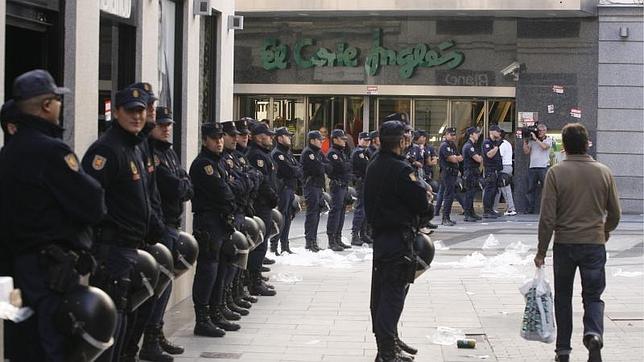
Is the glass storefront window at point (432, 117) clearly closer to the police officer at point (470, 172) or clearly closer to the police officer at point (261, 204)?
the police officer at point (470, 172)

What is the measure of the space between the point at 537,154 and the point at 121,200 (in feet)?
59.6

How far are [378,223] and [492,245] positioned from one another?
9866 millimetres

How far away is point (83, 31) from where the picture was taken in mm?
9125

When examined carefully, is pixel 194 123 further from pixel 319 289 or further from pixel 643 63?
pixel 643 63

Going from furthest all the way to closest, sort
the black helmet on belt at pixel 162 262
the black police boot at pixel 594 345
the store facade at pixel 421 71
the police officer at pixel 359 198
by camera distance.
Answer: the store facade at pixel 421 71 → the police officer at pixel 359 198 → the black police boot at pixel 594 345 → the black helmet on belt at pixel 162 262

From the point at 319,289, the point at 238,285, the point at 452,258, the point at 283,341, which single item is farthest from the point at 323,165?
the point at 283,341

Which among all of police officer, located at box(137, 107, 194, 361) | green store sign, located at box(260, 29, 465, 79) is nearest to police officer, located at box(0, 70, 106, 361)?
police officer, located at box(137, 107, 194, 361)

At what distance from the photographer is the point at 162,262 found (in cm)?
809

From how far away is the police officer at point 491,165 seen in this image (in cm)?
2375

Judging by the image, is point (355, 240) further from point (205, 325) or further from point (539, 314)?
point (539, 314)

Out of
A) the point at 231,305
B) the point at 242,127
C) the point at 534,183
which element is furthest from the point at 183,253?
the point at 534,183

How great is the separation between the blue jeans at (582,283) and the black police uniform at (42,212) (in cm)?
409

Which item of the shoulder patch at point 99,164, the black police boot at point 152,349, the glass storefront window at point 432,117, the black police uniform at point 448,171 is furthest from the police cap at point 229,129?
the glass storefront window at point 432,117

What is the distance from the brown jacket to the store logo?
397 cm
